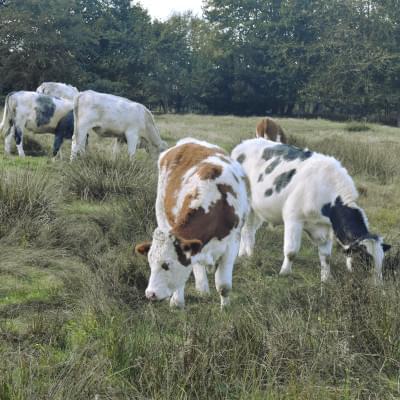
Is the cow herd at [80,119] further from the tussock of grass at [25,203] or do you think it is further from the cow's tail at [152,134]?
the tussock of grass at [25,203]

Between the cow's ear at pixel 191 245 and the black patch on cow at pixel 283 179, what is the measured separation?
9.24ft

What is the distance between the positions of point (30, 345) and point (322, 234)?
4.14m

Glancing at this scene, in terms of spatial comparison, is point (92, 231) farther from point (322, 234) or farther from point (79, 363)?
point (79, 363)

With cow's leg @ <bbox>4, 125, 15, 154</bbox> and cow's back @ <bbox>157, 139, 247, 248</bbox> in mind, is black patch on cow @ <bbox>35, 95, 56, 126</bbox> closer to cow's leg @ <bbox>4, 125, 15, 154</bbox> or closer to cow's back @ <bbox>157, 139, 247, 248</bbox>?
cow's leg @ <bbox>4, 125, 15, 154</bbox>

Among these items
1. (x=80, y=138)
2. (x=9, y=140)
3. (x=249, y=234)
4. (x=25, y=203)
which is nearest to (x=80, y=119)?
(x=80, y=138)

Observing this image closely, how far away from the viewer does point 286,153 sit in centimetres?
781

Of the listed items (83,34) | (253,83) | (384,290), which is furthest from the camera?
(253,83)

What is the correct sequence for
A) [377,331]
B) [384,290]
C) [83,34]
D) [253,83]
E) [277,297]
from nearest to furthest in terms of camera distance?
1. [377,331]
2. [384,290]
3. [277,297]
4. [83,34]
5. [253,83]

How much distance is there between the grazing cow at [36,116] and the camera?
548 inches

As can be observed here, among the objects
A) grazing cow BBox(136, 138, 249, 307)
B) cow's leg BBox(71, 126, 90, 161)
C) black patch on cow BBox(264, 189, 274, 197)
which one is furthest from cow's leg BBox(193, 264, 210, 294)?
cow's leg BBox(71, 126, 90, 161)

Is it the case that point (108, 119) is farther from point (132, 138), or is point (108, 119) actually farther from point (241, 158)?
point (241, 158)

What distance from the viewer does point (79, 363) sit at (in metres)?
3.65

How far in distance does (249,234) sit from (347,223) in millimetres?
1993

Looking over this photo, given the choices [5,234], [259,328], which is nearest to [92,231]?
[5,234]
